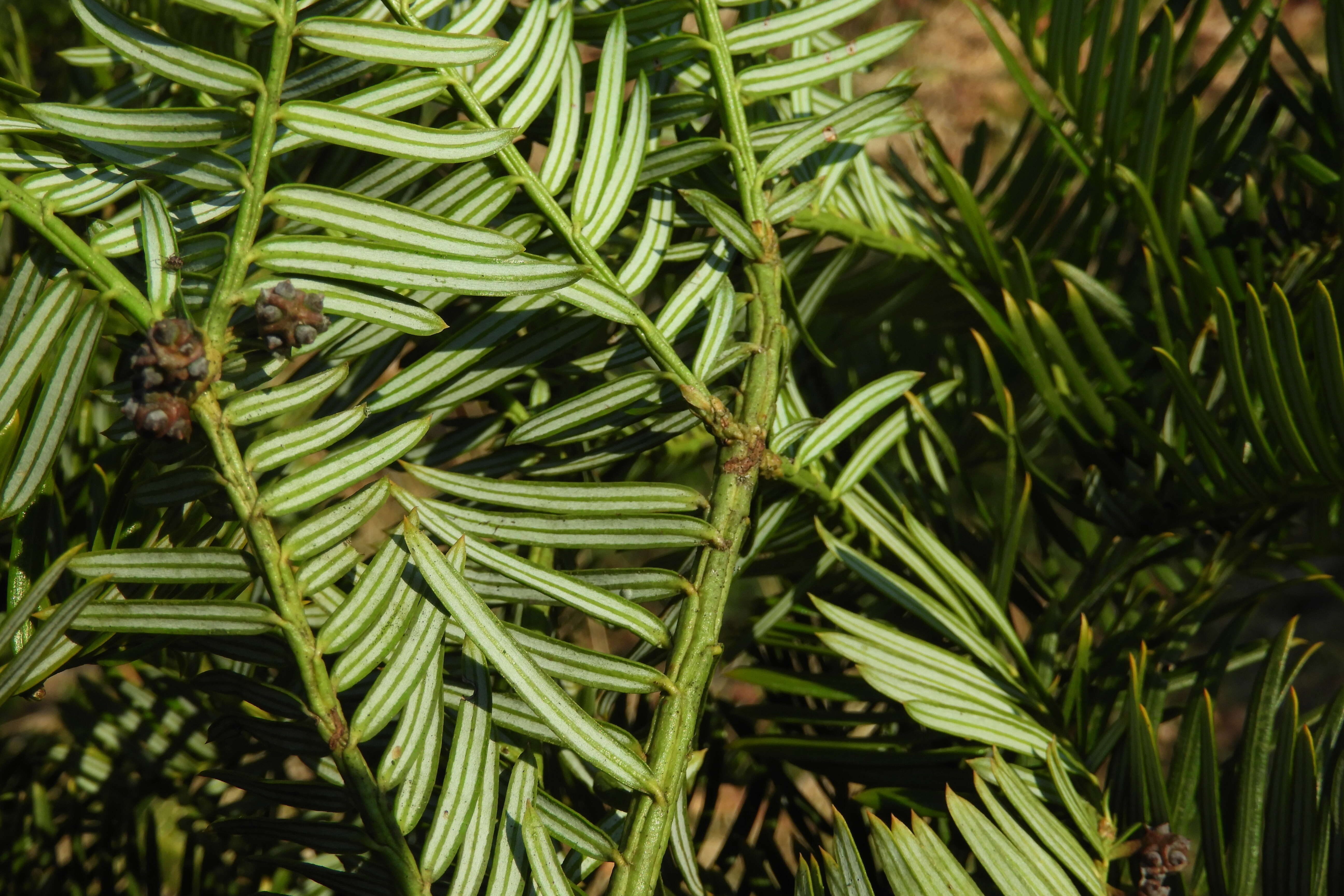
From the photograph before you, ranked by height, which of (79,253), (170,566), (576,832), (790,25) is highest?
(790,25)

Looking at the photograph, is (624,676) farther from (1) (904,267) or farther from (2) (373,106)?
(1) (904,267)

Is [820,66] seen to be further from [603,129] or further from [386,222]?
[386,222]

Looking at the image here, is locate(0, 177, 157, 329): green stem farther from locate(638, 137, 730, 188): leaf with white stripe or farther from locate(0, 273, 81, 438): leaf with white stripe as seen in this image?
locate(638, 137, 730, 188): leaf with white stripe

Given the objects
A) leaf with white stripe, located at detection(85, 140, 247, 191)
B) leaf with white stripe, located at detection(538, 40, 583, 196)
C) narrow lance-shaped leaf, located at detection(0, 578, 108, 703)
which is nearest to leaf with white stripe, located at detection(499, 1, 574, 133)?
leaf with white stripe, located at detection(538, 40, 583, 196)

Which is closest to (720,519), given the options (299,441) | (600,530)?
(600,530)

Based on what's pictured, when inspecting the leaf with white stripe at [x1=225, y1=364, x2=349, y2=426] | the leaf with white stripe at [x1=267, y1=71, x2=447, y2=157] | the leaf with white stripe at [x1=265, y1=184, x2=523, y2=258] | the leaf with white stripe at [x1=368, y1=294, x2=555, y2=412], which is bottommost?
the leaf with white stripe at [x1=225, y1=364, x2=349, y2=426]

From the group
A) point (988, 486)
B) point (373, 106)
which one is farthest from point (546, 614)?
point (988, 486)
